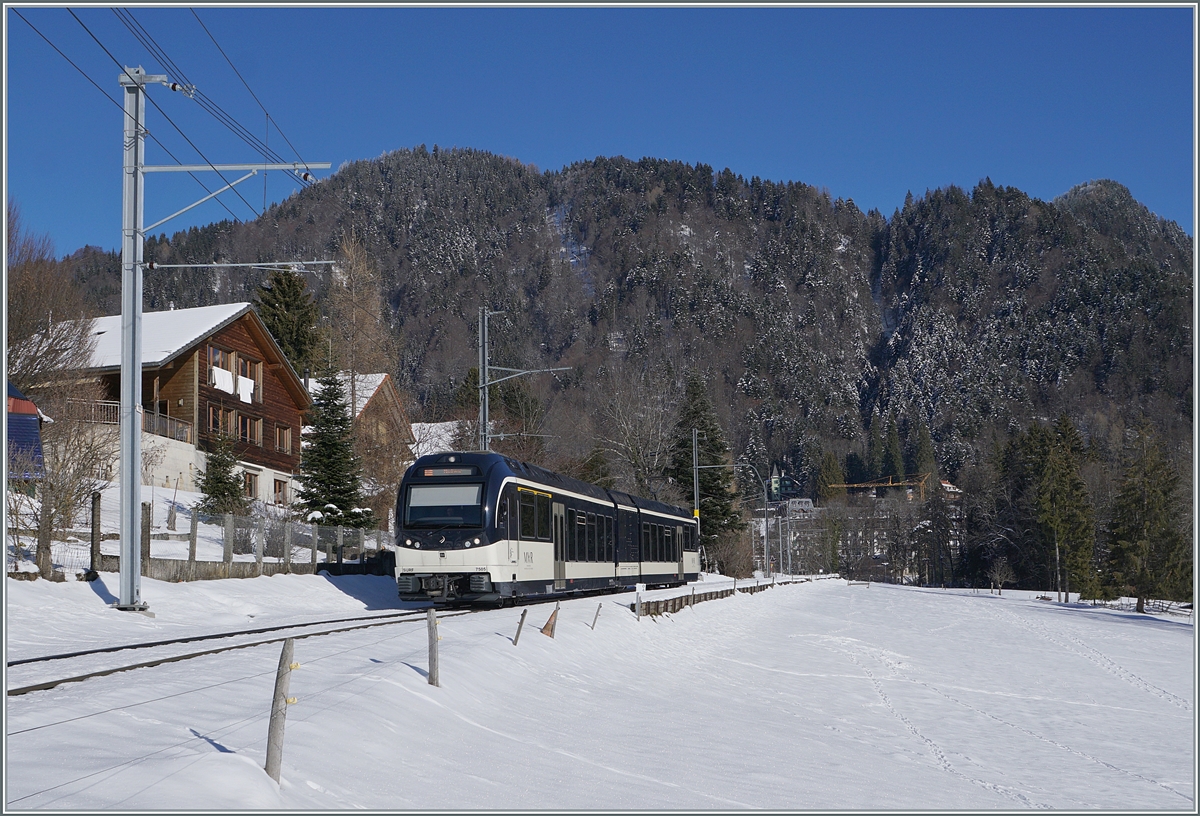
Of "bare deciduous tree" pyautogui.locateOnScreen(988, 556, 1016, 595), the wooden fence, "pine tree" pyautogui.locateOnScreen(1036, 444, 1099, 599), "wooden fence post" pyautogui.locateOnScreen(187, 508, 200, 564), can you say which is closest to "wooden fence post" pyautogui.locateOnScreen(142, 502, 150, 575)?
"wooden fence post" pyautogui.locateOnScreen(187, 508, 200, 564)

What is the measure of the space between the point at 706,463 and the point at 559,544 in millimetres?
50867

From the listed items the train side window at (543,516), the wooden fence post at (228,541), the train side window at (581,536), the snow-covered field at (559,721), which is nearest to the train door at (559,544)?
the train side window at (543,516)

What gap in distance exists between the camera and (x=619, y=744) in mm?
12094

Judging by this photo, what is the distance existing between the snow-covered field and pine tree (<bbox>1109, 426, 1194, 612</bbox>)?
3761 cm

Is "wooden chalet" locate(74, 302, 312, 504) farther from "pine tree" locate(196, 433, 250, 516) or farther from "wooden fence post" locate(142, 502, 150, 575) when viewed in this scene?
"wooden fence post" locate(142, 502, 150, 575)

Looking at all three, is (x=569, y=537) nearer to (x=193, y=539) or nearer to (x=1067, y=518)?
(x=193, y=539)

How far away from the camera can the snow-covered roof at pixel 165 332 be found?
43219 millimetres

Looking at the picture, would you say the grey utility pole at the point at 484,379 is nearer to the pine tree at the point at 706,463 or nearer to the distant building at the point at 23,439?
the distant building at the point at 23,439

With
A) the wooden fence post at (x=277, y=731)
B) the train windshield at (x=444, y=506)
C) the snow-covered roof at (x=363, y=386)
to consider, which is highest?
the snow-covered roof at (x=363, y=386)

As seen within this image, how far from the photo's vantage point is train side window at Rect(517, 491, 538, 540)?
78.3 feet

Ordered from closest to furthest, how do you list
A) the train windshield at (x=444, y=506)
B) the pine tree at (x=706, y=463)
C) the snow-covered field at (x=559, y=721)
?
1. the snow-covered field at (x=559, y=721)
2. the train windshield at (x=444, y=506)
3. the pine tree at (x=706, y=463)

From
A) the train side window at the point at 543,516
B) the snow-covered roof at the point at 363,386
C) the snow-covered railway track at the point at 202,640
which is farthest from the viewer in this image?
the snow-covered roof at the point at 363,386

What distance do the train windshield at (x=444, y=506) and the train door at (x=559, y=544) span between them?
12.1 ft

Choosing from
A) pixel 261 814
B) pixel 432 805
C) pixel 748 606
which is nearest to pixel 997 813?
pixel 432 805
